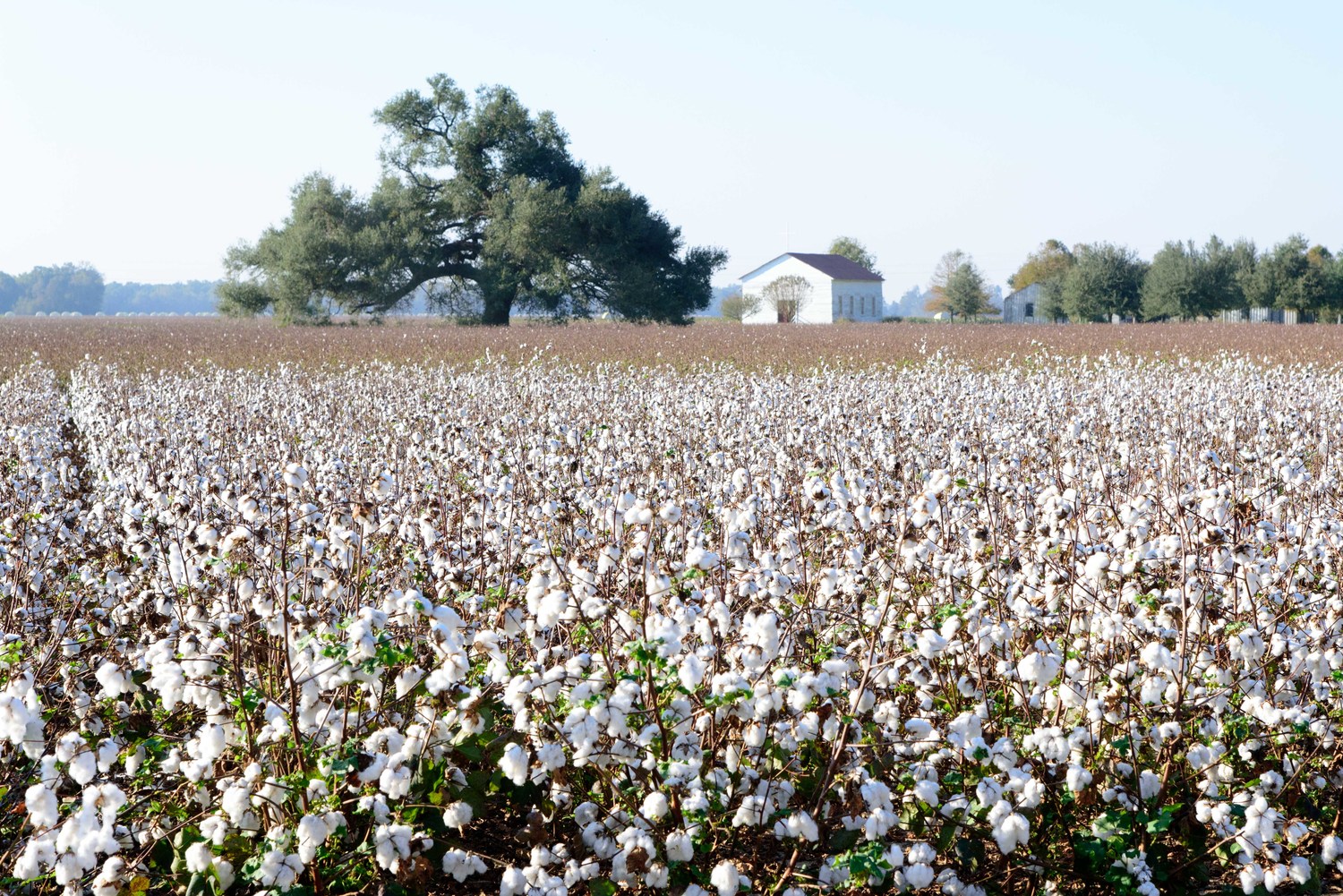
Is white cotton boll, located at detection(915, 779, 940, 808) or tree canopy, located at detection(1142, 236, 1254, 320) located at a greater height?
tree canopy, located at detection(1142, 236, 1254, 320)

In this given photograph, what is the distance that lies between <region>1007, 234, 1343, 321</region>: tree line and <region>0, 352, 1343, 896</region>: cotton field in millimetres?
63110

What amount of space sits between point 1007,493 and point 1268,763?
2.46 meters

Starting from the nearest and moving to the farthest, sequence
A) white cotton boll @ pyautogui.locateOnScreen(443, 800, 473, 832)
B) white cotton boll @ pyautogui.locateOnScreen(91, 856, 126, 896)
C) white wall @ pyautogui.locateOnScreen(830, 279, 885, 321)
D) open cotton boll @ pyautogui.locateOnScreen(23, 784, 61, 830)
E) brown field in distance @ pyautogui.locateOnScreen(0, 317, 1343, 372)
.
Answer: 1. open cotton boll @ pyautogui.locateOnScreen(23, 784, 61, 830)
2. white cotton boll @ pyautogui.locateOnScreen(91, 856, 126, 896)
3. white cotton boll @ pyautogui.locateOnScreen(443, 800, 473, 832)
4. brown field in distance @ pyautogui.locateOnScreen(0, 317, 1343, 372)
5. white wall @ pyautogui.locateOnScreen(830, 279, 885, 321)

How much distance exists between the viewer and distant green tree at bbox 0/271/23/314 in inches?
6811

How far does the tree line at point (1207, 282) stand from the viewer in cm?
6269

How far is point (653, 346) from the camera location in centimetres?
2400

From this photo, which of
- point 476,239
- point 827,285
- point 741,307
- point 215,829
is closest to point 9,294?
point 741,307

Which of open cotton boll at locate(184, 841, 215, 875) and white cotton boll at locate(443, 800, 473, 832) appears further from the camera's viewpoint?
white cotton boll at locate(443, 800, 473, 832)

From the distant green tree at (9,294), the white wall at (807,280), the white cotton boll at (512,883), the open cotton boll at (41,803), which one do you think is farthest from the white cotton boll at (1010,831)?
the distant green tree at (9,294)

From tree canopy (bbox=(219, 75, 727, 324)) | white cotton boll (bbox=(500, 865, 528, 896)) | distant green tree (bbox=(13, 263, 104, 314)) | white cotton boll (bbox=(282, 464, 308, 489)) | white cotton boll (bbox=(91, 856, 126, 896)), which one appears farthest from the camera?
distant green tree (bbox=(13, 263, 104, 314))

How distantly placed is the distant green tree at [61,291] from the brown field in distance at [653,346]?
502 feet

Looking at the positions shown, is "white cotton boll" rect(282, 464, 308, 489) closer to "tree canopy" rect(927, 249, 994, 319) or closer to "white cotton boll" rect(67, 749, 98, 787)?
"white cotton boll" rect(67, 749, 98, 787)

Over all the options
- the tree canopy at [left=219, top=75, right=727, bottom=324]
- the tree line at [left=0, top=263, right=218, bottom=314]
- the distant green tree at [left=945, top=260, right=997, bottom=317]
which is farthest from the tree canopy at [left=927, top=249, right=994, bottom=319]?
the tree line at [left=0, top=263, right=218, bottom=314]

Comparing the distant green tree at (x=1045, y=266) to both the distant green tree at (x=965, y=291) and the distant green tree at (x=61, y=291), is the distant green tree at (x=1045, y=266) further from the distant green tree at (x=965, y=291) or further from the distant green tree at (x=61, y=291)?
the distant green tree at (x=61, y=291)
